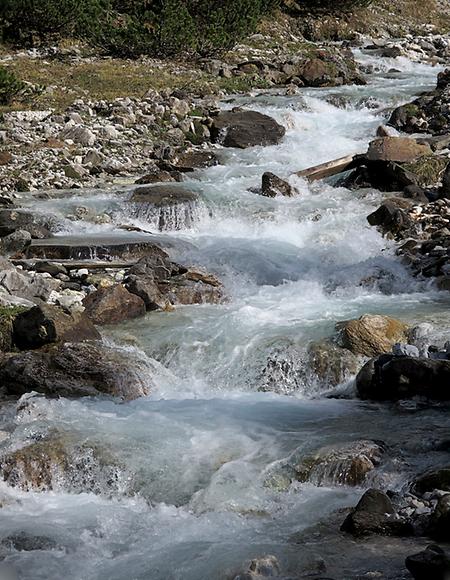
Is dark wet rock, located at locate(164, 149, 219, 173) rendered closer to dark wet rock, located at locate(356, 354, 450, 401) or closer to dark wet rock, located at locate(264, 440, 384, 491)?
dark wet rock, located at locate(356, 354, 450, 401)

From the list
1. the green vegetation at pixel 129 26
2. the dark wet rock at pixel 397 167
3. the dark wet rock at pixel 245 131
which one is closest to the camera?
the dark wet rock at pixel 397 167

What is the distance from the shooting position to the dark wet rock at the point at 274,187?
631 inches

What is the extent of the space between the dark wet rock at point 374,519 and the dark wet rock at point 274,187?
34.8ft

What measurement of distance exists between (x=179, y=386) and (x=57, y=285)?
2928mm

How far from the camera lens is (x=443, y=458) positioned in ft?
22.3

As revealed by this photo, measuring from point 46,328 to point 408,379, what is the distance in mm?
4092

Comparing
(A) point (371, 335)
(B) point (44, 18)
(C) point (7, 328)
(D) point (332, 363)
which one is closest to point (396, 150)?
(A) point (371, 335)

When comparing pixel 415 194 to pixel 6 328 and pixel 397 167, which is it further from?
pixel 6 328

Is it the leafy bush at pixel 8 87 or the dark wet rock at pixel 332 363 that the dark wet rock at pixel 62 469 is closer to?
the dark wet rock at pixel 332 363

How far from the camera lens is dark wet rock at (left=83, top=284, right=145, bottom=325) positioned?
10.6 metres

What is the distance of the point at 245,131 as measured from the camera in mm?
20203

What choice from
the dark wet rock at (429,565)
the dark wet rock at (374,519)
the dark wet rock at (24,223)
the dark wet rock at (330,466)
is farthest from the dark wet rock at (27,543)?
the dark wet rock at (24,223)

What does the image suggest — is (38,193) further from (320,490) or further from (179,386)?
(320,490)

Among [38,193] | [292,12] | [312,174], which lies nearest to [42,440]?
[38,193]
